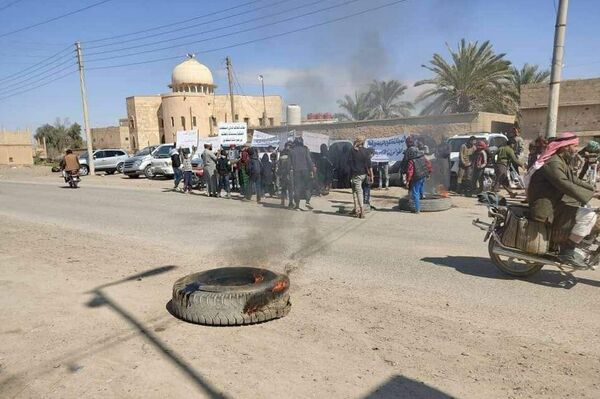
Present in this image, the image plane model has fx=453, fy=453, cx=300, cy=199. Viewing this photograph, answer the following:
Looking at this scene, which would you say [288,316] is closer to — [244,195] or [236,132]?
[244,195]

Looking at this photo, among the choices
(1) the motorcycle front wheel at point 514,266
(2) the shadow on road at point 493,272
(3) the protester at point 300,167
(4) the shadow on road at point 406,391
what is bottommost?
(2) the shadow on road at point 493,272

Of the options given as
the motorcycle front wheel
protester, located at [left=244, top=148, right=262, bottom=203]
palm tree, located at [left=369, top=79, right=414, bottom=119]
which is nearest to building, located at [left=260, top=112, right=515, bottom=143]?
palm tree, located at [left=369, top=79, right=414, bottom=119]

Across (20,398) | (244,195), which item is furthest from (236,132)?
(20,398)

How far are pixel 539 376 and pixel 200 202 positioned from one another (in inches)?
450

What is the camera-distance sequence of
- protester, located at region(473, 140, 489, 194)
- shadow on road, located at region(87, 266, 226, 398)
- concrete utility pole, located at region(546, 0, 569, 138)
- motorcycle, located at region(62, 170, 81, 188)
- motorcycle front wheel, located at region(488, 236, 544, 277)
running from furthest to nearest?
motorcycle, located at region(62, 170, 81, 188) → protester, located at region(473, 140, 489, 194) → concrete utility pole, located at region(546, 0, 569, 138) → motorcycle front wheel, located at region(488, 236, 544, 277) → shadow on road, located at region(87, 266, 226, 398)

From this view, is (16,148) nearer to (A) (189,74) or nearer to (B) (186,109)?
(B) (186,109)

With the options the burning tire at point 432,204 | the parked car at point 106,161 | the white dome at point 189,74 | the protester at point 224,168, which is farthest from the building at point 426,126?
the white dome at point 189,74

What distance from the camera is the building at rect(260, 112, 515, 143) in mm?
18252

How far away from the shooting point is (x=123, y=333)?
165 inches

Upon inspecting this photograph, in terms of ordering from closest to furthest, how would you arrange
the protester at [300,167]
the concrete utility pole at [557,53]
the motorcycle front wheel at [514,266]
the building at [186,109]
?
the motorcycle front wheel at [514,266]
the concrete utility pole at [557,53]
the protester at [300,167]
the building at [186,109]

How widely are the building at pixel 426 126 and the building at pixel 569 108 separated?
80.5 inches

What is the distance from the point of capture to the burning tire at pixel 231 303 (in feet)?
14.1

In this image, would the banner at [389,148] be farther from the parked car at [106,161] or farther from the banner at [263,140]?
the parked car at [106,161]

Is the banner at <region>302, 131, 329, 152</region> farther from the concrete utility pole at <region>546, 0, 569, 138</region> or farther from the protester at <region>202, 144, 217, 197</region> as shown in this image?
the concrete utility pole at <region>546, 0, 569, 138</region>
